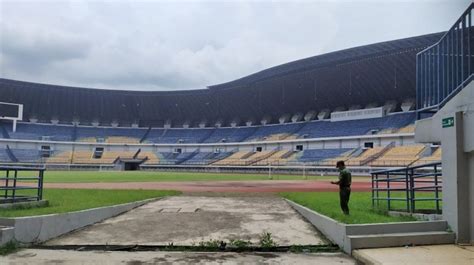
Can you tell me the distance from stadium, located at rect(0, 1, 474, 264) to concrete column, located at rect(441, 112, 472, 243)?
2 centimetres

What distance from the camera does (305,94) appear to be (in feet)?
253

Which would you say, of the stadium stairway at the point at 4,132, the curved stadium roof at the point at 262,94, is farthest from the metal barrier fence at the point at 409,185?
the stadium stairway at the point at 4,132

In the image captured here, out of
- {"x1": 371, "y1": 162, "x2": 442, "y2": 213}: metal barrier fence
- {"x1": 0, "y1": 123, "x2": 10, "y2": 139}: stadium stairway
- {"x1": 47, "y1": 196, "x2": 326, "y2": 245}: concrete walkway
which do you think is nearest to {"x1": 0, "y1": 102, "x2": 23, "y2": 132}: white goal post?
{"x1": 0, "y1": 123, "x2": 10, "y2": 139}: stadium stairway

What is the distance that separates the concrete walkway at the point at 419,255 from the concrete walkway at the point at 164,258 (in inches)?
17.4

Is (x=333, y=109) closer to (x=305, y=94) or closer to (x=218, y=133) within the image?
(x=305, y=94)

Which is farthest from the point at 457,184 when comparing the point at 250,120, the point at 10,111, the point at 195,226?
the point at 250,120

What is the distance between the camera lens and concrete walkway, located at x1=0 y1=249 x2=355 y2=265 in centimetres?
801

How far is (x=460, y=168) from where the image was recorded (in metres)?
8.70

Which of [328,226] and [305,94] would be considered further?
[305,94]

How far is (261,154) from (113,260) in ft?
227

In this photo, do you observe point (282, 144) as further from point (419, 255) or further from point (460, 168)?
point (419, 255)

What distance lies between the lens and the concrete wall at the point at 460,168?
8.54m

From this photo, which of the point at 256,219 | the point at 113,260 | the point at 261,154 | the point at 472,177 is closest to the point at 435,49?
the point at 472,177

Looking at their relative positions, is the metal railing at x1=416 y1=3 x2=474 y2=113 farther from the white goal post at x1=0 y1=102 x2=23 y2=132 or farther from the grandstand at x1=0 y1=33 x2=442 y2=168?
the white goal post at x1=0 y1=102 x2=23 y2=132
